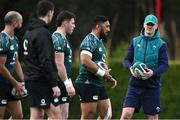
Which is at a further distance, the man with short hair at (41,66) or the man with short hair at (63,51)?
the man with short hair at (63,51)

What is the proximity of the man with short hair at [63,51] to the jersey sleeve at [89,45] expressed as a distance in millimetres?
266

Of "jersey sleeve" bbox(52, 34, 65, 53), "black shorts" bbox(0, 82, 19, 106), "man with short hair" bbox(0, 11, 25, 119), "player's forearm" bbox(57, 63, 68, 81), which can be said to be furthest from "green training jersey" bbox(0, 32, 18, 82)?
"player's forearm" bbox(57, 63, 68, 81)

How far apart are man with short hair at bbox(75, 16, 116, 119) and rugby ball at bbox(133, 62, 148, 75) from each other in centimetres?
75

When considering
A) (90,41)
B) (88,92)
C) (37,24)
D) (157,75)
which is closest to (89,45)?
(90,41)

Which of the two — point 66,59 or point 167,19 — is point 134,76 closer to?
point 66,59

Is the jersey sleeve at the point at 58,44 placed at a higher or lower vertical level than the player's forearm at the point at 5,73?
higher

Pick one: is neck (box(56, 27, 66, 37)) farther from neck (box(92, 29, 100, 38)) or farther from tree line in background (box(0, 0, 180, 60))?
tree line in background (box(0, 0, 180, 60))

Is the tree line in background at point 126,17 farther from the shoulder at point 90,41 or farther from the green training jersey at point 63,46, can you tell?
the green training jersey at point 63,46

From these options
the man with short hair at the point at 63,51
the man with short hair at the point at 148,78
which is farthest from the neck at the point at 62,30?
the man with short hair at the point at 148,78

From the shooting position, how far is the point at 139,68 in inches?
490

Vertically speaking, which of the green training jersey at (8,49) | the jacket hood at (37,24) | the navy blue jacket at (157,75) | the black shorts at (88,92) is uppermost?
the jacket hood at (37,24)

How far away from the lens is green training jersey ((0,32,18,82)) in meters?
12.5

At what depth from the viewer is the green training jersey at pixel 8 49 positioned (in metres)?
12.5

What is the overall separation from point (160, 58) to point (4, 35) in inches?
108
